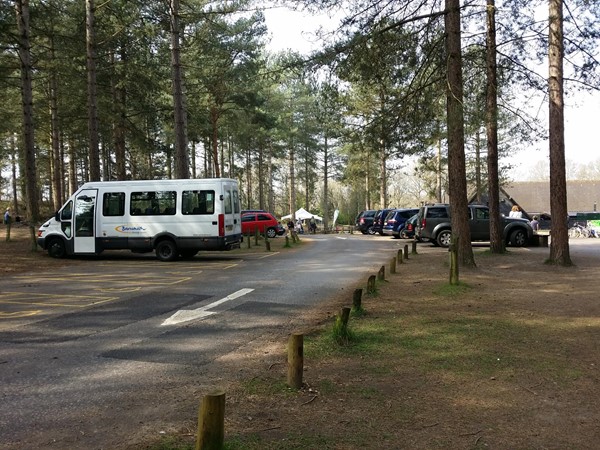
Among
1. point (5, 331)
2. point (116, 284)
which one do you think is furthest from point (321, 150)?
point (5, 331)

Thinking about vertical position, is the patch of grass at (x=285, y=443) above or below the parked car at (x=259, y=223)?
below

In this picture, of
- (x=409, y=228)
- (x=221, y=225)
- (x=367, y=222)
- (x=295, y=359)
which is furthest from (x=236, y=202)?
(x=367, y=222)

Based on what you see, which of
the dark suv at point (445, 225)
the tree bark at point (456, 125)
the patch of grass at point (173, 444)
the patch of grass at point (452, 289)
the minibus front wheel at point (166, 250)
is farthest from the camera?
the dark suv at point (445, 225)

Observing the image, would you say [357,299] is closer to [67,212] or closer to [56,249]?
[67,212]

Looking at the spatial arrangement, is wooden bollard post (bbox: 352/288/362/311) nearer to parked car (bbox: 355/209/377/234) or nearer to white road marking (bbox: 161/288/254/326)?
white road marking (bbox: 161/288/254/326)

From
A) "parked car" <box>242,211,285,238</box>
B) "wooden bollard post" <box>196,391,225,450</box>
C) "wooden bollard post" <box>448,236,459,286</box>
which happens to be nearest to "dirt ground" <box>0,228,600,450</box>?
"wooden bollard post" <box>196,391,225,450</box>

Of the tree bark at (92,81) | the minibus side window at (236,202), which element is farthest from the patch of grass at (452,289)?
the tree bark at (92,81)

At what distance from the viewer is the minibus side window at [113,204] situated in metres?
16.6

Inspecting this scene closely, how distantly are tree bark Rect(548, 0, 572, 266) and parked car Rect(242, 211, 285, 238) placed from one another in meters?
18.8

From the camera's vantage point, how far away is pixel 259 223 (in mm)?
31406

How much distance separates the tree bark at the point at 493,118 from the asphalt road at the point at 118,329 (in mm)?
5084

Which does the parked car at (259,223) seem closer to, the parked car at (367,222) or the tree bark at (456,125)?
the parked car at (367,222)

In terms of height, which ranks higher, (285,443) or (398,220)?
(398,220)

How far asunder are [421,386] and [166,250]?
12996mm
